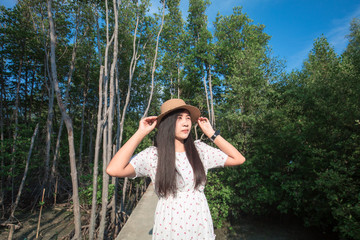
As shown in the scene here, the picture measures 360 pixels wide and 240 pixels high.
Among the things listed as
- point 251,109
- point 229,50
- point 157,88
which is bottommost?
point 251,109

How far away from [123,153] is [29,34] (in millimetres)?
9806

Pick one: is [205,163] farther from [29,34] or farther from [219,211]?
[29,34]

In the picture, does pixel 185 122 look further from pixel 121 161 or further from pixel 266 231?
pixel 266 231

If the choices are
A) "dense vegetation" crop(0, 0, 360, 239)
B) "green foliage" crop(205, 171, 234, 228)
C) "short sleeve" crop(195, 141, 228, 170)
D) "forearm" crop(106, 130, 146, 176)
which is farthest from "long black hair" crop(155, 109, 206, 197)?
"green foliage" crop(205, 171, 234, 228)

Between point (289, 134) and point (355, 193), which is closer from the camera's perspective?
point (355, 193)

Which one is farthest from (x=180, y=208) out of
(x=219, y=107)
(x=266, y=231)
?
(x=266, y=231)

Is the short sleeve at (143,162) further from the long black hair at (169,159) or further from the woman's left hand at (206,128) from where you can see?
the woman's left hand at (206,128)

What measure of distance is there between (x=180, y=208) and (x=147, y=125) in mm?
700

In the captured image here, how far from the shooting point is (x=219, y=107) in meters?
9.45

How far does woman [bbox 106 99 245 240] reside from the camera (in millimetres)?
1345

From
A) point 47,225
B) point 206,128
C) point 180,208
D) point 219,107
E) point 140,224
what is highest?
point 219,107

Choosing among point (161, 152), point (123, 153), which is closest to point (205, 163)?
point (161, 152)

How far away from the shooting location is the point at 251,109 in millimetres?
8031

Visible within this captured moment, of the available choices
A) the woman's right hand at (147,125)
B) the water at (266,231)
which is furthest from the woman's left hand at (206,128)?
the water at (266,231)
